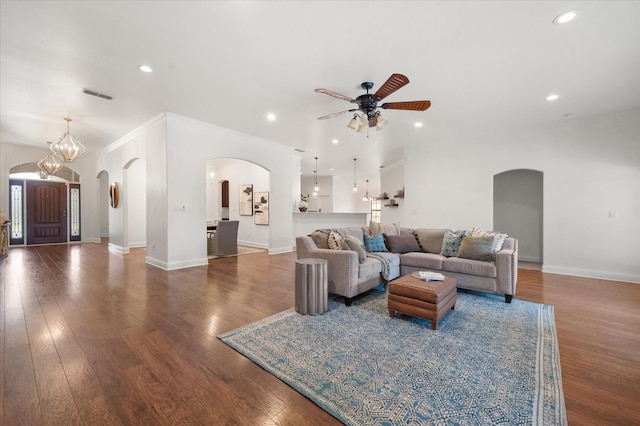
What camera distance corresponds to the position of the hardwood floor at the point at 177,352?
1.65 meters

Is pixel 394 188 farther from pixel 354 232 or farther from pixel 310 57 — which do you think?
pixel 310 57

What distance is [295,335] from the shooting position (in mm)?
2615

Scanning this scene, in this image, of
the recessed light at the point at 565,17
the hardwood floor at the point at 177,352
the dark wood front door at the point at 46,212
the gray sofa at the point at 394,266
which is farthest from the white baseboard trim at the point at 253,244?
the recessed light at the point at 565,17

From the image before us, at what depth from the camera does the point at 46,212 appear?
932cm

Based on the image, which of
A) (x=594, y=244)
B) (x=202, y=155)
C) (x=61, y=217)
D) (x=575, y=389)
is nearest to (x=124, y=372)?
(x=575, y=389)

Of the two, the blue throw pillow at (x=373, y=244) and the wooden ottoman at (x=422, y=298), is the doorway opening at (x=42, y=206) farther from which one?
the wooden ottoman at (x=422, y=298)

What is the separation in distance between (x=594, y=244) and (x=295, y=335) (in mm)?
5849

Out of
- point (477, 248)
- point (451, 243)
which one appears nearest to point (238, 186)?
point (451, 243)

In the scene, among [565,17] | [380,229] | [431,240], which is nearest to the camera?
[565,17]

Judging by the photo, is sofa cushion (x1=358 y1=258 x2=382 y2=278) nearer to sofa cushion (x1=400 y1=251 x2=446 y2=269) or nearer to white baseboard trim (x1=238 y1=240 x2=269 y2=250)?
sofa cushion (x1=400 y1=251 x2=446 y2=269)

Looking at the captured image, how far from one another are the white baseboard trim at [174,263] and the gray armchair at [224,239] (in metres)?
0.98

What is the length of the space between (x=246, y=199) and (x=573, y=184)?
8.24 m

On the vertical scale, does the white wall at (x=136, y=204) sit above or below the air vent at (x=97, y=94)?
below

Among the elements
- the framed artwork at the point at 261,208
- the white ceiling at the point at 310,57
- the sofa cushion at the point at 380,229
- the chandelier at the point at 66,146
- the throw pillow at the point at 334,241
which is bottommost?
the throw pillow at the point at 334,241
